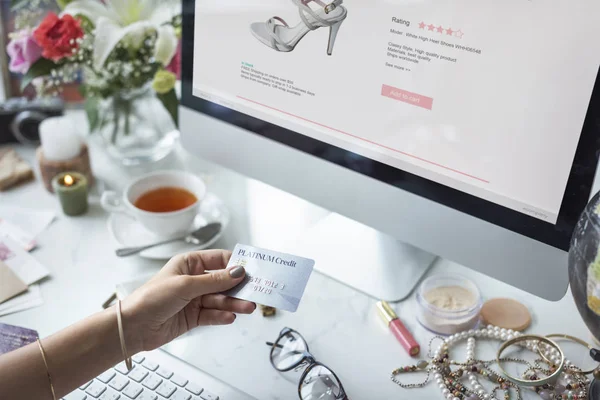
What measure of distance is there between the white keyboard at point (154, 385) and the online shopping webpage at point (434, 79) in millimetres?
322

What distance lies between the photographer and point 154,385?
28.0 inches

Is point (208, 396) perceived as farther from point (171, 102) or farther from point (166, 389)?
point (171, 102)

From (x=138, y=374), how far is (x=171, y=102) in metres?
0.50

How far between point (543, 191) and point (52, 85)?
82 centimetres

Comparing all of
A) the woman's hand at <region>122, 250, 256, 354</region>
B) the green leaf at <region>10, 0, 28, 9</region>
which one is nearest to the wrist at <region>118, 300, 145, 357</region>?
the woman's hand at <region>122, 250, 256, 354</region>

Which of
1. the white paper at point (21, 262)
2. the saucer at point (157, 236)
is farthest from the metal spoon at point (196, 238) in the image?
the white paper at point (21, 262)

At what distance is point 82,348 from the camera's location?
0.65m

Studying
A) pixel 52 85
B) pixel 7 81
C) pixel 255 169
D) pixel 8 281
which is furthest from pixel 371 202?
pixel 7 81

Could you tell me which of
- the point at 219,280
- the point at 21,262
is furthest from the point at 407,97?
the point at 21,262

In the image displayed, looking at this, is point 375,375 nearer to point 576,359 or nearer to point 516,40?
point 576,359

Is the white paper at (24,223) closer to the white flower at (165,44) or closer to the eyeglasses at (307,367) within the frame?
the white flower at (165,44)

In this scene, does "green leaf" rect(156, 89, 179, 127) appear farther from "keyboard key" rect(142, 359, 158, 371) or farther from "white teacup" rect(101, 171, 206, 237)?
"keyboard key" rect(142, 359, 158, 371)

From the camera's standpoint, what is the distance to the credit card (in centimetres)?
67

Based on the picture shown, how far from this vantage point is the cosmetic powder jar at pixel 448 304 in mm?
792
